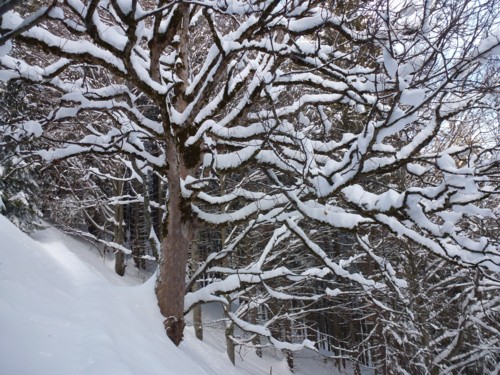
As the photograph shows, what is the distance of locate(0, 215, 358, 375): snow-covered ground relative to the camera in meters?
2.03

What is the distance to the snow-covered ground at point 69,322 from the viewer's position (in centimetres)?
203

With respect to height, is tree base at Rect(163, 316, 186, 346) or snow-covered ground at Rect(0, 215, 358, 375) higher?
snow-covered ground at Rect(0, 215, 358, 375)

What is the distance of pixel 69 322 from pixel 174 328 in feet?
6.04

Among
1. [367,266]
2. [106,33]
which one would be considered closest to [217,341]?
[367,266]

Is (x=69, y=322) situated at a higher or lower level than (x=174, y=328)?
higher

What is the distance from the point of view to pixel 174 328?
4.20 m

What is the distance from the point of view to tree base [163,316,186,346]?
13.6 ft

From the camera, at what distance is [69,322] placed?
2539 mm

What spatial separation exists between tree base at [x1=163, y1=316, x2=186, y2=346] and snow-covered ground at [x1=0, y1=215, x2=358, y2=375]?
0.13m

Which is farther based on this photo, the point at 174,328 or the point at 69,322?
the point at 174,328

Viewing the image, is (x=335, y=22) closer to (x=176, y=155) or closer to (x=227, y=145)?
(x=227, y=145)

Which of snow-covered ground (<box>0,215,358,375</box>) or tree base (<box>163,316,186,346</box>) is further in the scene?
tree base (<box>163,316,186,346</box>)

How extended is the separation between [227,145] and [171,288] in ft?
6.29

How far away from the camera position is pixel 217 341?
49.6 feet
